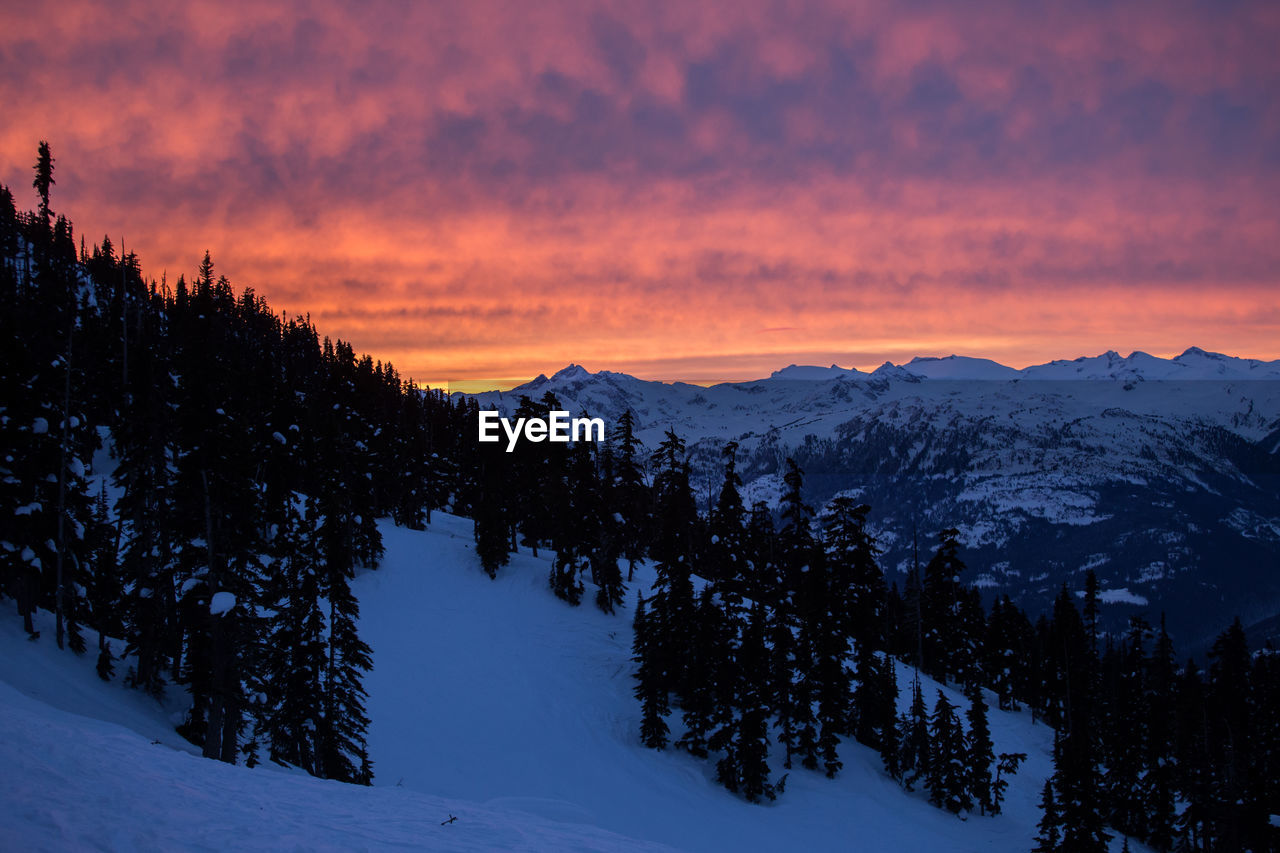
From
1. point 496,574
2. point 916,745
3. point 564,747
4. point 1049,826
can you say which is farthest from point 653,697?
point 496,574

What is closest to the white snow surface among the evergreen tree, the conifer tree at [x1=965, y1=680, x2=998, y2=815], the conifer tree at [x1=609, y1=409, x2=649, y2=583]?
the conifer tree at [x1=965, y1=680, x2=998, y2=815]

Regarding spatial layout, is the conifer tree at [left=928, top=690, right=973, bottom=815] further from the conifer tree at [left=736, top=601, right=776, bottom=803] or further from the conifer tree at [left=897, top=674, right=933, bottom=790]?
the conifer tree at [left=736, top=601, right=776, bottom=803]

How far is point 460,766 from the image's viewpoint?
32594 mm

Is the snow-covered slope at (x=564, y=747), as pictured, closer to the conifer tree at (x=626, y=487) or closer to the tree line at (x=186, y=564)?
the tree line at (x=186, y=564)

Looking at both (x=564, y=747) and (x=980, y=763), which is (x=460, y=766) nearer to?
(x=564, y=747)

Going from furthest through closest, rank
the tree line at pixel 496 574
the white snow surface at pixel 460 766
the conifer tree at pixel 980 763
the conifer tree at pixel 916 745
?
1. the conifer tree at pixel 980 763
2. the conifer tree at pixel 916 745
3. the tree line at pixel 496 574
4. the white snow surface at pixel 460 766

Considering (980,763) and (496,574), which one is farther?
(496,574)

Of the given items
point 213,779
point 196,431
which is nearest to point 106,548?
point 196,431

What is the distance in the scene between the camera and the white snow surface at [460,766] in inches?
471

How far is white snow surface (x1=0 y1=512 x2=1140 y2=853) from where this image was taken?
471 inches

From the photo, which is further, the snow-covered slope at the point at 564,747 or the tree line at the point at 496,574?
the snow-covered slope at the point at 564,747

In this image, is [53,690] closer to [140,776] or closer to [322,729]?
[322,729]

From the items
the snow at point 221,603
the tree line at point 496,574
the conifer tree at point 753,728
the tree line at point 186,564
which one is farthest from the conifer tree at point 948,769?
the snow at point 221,603

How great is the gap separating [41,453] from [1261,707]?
100253 mm
